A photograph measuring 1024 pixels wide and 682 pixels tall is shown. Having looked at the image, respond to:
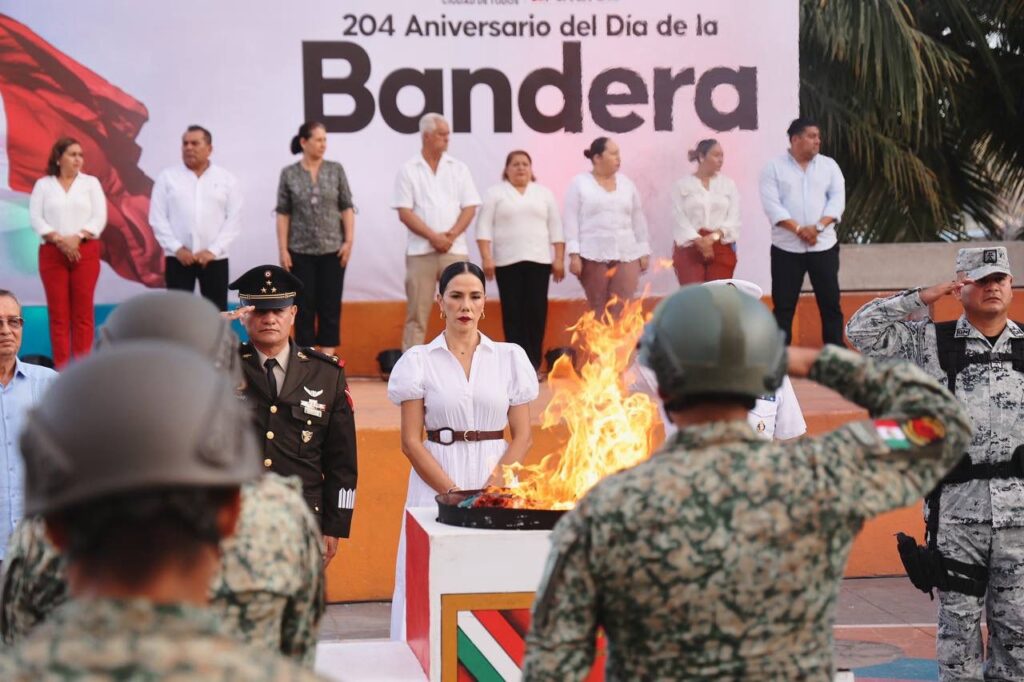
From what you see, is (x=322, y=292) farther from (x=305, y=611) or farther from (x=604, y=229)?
(x=305, y=611)

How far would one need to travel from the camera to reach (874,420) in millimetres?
2594

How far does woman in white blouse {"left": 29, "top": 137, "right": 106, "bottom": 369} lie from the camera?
10328 millimetres

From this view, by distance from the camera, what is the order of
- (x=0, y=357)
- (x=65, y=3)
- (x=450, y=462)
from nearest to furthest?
(x=0, y=357), (x=450, y=462), (x=65, y=3)

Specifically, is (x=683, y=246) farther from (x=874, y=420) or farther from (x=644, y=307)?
(x=874, y=420)

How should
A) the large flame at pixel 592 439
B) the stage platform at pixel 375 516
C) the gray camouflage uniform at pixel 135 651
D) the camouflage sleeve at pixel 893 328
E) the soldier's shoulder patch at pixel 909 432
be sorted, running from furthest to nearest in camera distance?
the stage platform at pixel 375 516
the camouflage sleeve at pixel 893 328
the large flame at pixel 592 439
the soldier's shoulder patch at pixel 909 432
the gray camouflage uniform at pixel 135 651

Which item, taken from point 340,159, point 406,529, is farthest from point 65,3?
point 406,529

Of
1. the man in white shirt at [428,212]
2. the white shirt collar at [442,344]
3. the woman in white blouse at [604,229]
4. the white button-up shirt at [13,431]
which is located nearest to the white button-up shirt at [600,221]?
the woman in white blouse at [604,229]

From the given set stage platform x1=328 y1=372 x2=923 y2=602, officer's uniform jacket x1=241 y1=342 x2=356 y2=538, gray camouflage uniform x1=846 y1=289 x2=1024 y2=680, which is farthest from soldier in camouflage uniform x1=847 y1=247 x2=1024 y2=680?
stage platform x1=328 y1=372 x2=923 y2=602

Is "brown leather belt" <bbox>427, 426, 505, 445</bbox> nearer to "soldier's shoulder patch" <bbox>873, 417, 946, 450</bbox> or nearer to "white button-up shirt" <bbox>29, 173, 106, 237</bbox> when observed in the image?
"soldier's shoulder patch" <bbox>873, 417, 946, 450</bbox>

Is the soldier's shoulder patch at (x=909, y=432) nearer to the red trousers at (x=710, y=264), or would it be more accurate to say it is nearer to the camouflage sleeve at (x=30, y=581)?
the camouflage sleeve at (x=30, y=581)

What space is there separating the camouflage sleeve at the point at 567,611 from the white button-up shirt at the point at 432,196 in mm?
8647

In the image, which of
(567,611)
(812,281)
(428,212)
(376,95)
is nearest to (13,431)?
(567,611)

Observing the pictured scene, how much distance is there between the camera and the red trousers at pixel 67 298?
34.2ft

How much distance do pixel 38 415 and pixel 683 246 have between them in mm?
10186
